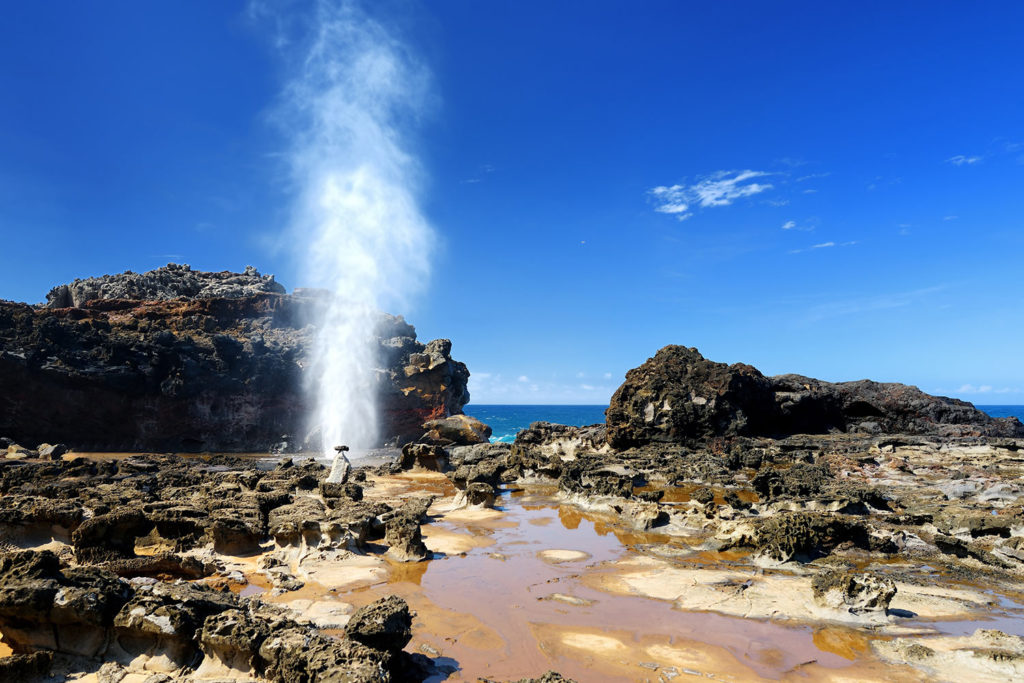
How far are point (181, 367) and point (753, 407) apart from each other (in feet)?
134

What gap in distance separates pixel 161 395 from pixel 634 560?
3892 cm

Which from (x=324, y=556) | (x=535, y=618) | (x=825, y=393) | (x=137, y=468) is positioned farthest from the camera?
(x=825, y=393)

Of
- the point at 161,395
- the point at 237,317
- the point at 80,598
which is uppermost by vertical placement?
the point at 237,317

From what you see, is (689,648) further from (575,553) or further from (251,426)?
(251,426)

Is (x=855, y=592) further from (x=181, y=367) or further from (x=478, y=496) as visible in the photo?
(x=181, y=367)

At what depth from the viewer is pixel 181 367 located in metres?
38.1

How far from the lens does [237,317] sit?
45.5 meters

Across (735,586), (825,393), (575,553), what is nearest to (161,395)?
(575,553)

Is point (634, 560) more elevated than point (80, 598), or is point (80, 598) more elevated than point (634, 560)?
point (80, 598)

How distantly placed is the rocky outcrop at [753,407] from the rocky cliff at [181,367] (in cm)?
2149

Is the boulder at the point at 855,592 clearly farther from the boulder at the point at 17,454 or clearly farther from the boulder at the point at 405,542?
the boulder at the point at 17,454

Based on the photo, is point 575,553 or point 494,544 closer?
point 575,553

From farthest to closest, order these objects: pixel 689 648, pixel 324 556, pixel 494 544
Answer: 1. pixel 494 544
2. pixel 324 556
3. pixel 689 648

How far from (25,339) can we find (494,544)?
124ft
